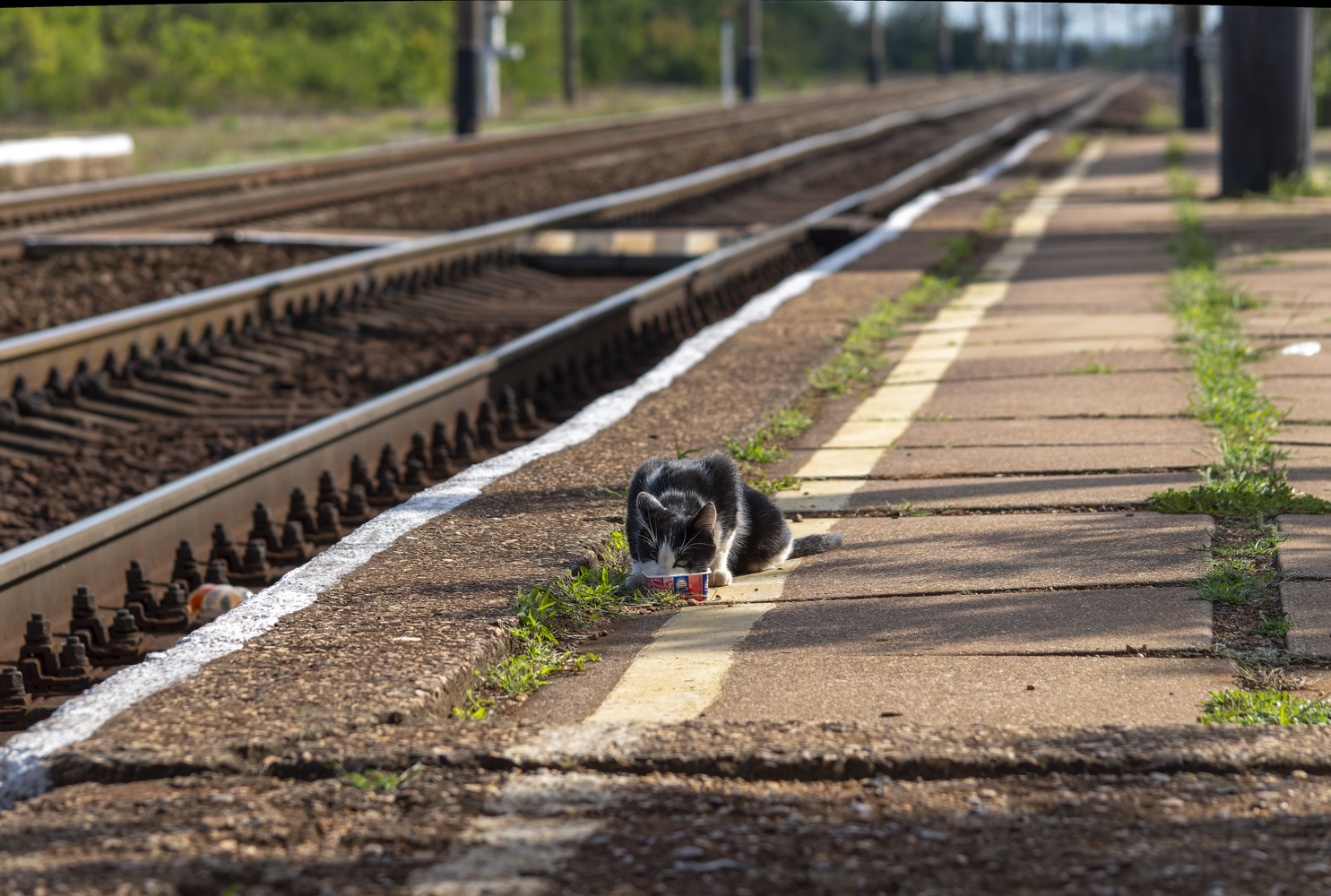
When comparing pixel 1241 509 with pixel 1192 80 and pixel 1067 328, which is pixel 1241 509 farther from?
pixel 1192 80

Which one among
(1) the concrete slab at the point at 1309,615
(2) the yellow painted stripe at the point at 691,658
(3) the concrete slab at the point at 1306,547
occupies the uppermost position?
Result: (3) the concrete slab at the point at 1306,547

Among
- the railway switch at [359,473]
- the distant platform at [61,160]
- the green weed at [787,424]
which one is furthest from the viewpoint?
the distant platform at [61,160]

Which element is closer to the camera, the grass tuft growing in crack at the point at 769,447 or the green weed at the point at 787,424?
the grass tuft growing in crack at the point at 769,447

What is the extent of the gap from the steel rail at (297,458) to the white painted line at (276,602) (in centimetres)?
92

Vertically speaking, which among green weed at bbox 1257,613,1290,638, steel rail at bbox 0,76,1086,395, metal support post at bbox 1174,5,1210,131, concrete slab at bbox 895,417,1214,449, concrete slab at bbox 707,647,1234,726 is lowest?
concrete slab at bbox 707,647,1234,726

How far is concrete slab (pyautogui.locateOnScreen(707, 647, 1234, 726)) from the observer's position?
111 inches

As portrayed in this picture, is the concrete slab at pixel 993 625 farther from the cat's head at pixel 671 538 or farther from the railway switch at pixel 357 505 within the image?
the railway switch at pixel 357 505

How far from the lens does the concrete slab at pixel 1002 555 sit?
3.65 metres

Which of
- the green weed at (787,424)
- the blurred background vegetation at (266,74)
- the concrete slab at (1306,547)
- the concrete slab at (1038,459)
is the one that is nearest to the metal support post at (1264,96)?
the green weed at (787,424)

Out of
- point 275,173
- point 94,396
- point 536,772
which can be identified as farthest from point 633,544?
point 275,173

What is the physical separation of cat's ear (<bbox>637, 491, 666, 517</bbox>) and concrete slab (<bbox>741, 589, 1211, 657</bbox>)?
1.20ft

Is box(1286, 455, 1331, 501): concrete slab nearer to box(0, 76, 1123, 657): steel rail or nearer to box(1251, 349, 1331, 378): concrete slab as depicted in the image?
box(1251, 349, 1331, 378): concrete slab

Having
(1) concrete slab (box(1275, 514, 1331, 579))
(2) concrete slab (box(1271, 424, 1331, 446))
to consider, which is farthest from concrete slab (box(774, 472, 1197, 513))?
(2) concrete slab (box(1271, 424, 1331, 446))

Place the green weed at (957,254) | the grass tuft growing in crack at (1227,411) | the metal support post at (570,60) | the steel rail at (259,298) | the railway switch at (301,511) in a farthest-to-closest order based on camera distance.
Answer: the metal support post at (570,60), the green weed at (957,254), the steel rail at (259,298), the railway switch at (301,511), the grass tuft growing in crack at (1227,411)
